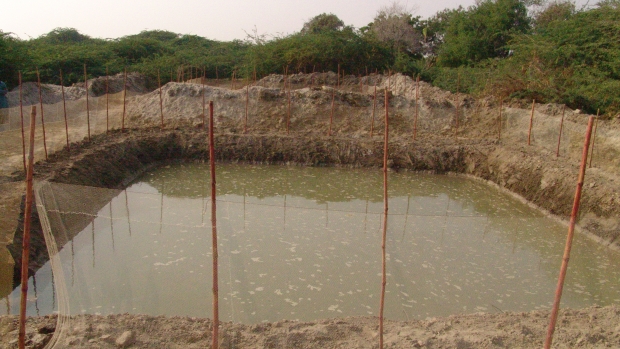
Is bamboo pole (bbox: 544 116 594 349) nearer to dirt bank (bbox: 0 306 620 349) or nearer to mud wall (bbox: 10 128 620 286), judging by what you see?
dirt bank (bbox: 0 306 620 349)

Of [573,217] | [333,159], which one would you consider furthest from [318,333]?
[333,159]

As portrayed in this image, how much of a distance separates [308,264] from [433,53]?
80.1 feet

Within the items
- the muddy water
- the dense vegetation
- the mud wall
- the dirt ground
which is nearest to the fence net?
the muddy water

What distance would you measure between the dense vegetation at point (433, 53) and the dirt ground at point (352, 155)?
1.31 metres

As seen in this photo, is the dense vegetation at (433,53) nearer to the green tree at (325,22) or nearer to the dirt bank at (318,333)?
the green tree at (325,22)

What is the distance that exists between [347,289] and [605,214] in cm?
472

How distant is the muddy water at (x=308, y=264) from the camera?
4.46 metres

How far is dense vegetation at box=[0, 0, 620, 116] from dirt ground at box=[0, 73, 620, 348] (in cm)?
131

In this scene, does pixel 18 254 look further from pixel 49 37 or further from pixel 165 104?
pixel 49 37

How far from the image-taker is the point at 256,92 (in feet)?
41.9

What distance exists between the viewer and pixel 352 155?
1079 cm

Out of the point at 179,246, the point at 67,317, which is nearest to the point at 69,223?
the point at 179,246

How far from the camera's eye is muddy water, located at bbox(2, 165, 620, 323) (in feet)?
14.6

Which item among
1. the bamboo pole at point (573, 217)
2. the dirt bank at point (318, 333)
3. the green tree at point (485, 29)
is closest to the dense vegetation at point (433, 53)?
the green tree at point (485, 29)
